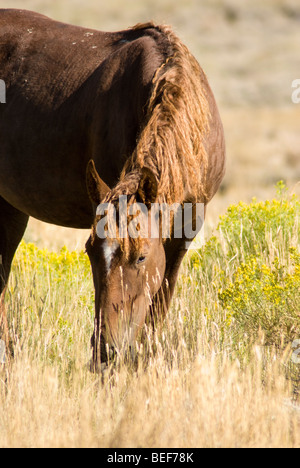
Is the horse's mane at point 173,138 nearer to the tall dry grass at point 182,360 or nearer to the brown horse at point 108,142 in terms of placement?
the brown horse at point 108,142

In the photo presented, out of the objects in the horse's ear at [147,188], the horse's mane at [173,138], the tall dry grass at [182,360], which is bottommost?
the tall dry grass at [182,360]

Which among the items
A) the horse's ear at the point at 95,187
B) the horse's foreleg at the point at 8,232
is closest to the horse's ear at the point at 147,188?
the horse's ear at the point at 95,187

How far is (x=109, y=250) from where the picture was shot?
3.36m

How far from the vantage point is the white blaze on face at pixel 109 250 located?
3348mm

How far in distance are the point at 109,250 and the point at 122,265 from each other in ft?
0.38

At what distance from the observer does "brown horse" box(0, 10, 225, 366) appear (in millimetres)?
3443

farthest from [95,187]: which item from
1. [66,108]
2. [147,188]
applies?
[66,108]

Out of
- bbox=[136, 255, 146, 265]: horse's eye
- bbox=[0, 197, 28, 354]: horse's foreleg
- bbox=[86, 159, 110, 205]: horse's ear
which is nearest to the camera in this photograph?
bbox=[136, 255, 146, 265]: horse's eye

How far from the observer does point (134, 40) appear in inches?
169

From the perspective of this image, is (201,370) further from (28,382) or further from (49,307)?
(49,307)

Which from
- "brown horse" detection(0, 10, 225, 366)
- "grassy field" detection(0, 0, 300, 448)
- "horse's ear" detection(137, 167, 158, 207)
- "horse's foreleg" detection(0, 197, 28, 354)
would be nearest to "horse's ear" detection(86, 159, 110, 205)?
"brown horse" detection(0, 10, 225, 366)

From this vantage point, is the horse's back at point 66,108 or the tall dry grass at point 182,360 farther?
the horse's back at point 66,108

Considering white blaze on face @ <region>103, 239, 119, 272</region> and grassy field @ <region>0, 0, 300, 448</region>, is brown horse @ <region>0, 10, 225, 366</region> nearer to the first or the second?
white blaze on face @ <region>103, 239, 119, 272</region>
